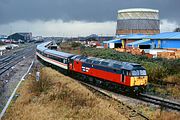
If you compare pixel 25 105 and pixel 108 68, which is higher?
pixel 108 68

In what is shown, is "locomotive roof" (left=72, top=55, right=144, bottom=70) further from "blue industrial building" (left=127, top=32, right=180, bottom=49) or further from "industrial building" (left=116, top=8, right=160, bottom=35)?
"industrial building" (left=116, top=8, right=160, bottom=35)

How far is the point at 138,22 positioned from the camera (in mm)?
122562

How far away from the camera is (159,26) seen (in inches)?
4998

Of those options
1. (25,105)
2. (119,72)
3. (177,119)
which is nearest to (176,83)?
(119,72)

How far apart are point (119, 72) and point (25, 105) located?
10147 mm

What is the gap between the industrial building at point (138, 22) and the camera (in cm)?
12181

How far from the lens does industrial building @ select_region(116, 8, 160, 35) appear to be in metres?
122

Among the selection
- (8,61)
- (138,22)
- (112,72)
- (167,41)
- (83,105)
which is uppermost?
(138,22)

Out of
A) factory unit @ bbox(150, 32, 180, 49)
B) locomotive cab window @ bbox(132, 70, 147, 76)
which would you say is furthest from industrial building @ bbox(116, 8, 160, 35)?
locomotive cab window @ bbox(132, 70, 147, 76)

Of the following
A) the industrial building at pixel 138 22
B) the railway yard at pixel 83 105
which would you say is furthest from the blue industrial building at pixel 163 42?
the industrial building at pixel 138 22

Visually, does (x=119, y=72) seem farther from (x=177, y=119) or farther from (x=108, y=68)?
(x=177, y=119)

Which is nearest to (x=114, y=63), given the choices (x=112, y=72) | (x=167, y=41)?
(x=112, y=72)

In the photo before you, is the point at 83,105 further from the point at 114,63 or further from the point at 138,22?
the point at 138,22

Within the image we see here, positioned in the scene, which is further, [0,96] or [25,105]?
[0,96]
